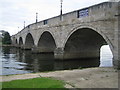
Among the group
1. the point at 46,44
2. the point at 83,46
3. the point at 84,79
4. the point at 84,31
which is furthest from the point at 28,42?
the point at 84,79

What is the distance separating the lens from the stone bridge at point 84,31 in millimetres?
13766

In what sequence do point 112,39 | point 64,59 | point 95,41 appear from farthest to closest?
point 95,41 < point 64,59 < point 112,39

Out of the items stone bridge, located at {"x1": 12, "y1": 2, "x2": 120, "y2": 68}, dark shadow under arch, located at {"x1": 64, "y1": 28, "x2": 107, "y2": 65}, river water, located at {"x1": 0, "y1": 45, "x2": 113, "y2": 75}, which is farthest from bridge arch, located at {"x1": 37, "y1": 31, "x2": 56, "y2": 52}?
dark shadow under arch, located at {"x1": 64, "y1": 28, "x2": 107, "y2": 65}

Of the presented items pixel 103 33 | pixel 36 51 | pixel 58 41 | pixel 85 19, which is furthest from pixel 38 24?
pixel 103 33

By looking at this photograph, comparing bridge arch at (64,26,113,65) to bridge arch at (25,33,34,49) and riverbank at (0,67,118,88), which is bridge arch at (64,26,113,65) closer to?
riverbank at (0,67,118,88)

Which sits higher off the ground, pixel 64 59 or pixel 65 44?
pixel 65 44

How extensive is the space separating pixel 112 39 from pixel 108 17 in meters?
2.01

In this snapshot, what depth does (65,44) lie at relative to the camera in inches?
896

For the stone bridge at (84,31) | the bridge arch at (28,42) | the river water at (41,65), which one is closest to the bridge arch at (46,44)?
the stone bridge at (84,31)

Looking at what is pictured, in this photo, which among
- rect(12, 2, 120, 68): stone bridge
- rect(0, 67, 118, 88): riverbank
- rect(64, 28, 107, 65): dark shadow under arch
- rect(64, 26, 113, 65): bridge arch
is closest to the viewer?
rect(0, 67, 118, 88): riverbank

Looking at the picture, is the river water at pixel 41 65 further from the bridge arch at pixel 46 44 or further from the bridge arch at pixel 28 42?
the bridge arch at pixel 28 42

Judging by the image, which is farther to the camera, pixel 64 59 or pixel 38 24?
pixel 38 24

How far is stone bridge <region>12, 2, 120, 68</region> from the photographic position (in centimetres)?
1377

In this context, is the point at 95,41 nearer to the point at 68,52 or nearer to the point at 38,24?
the point at 68,52
